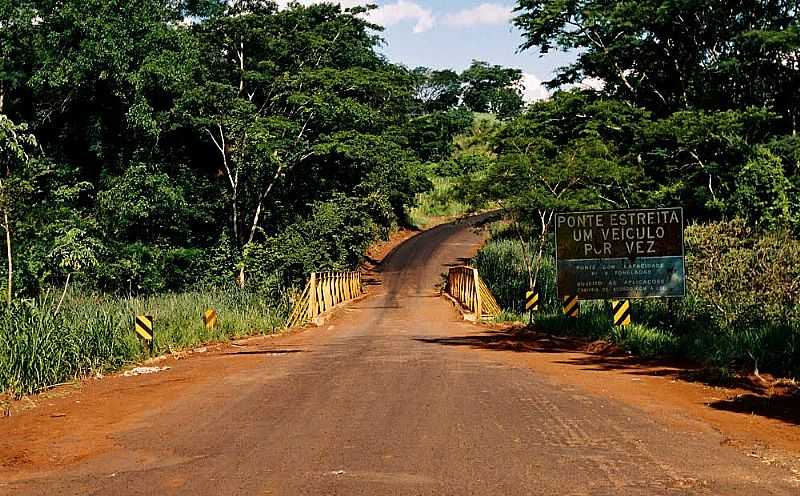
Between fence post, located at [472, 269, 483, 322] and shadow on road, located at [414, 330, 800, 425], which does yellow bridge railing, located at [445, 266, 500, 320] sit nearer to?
fence post, located at [472, 269, 483, 322]

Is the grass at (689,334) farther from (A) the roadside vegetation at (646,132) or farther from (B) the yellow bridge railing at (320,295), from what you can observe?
(B) the yellow bridge railing at (320,295)

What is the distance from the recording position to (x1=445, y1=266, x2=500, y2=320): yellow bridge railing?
1398 inches

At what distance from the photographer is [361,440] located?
8.73 meters

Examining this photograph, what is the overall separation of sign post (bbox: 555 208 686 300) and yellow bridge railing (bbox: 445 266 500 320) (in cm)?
1288

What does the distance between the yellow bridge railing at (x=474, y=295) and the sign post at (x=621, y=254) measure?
12.9 meters

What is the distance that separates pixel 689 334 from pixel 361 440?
10797 mm

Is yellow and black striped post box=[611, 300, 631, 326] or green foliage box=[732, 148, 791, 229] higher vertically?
green foliage box=[732, 148, 791, 229]

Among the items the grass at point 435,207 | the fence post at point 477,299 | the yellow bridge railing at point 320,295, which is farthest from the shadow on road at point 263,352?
the grass at point 435,207

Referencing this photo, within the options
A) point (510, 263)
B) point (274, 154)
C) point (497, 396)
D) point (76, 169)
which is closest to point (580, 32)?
point (510, 263)

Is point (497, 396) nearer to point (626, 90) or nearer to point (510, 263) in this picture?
point (510, 263)

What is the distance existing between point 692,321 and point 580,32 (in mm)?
28491

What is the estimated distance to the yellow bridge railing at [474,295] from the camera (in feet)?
116

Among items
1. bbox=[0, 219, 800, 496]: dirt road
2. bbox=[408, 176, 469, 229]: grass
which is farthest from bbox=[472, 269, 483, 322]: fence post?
→ bbox=[408, 176, 469, 229]: grass

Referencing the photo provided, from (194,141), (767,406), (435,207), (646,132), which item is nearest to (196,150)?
(194,141)
